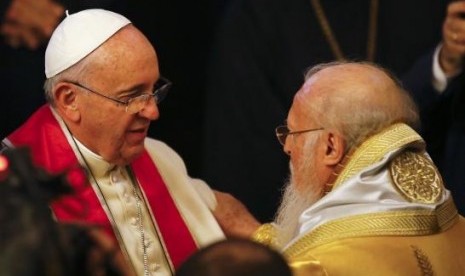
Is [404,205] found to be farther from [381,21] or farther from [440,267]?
[381,21]

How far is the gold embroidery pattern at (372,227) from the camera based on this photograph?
→ 13.1 feet

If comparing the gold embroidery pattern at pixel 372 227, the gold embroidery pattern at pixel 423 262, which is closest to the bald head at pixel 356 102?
the gold embroidery pattern at pixel 372 227

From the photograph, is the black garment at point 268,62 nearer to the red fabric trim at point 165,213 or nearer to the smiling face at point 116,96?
the red fabric trim at point 165,213

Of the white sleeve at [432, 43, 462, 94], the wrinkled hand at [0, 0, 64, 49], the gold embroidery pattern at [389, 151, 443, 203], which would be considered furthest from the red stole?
the white sleeve at [432, 43, 462, 94]

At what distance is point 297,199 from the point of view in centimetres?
438

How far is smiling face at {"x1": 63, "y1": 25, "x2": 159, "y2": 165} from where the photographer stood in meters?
4.38

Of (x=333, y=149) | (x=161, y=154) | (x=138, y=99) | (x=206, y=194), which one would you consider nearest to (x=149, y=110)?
(x=138, y=99)

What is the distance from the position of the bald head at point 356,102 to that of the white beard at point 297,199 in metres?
0.11

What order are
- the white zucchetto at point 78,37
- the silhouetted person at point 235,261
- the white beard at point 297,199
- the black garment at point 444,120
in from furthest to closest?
the black garment at point 444,120 < the white zucchetto at point 78,37 < the white beard at point 297,199 < the silhouetted person at point 235,261

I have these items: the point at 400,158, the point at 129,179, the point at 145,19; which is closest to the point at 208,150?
the point at 145,19

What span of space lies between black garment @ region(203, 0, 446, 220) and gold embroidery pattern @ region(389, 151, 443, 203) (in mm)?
1715

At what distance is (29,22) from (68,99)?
787 millimetres

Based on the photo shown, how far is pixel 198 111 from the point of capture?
6090 mm

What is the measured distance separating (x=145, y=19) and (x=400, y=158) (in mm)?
2063
